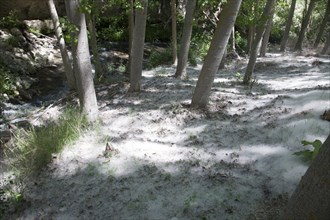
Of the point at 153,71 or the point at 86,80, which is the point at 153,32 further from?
the point at 86,80

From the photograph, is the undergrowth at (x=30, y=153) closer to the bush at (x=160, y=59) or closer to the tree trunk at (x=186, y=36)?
the tree trunk at (x=186, y=36)

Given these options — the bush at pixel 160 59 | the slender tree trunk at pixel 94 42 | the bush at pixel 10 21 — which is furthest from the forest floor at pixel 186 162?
the bush at pixel 10 21

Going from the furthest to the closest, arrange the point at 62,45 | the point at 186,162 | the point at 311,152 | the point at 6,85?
the point at 6,85, the point at 62,45, the point at 186,162, the point at 311,152

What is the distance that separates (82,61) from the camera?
18.1ft

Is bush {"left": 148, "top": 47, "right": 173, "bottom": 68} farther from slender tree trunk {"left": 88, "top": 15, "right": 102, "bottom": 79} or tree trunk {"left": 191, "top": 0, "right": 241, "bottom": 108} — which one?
tree trunk {"left": 191, "top": 0, "right": 241, "bottom": 108}

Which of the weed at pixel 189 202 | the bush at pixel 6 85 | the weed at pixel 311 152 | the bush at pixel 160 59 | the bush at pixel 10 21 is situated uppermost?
the bush at pixel 10 21

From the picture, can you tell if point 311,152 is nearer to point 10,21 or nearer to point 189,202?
point 189,202

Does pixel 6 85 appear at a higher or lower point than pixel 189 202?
lower

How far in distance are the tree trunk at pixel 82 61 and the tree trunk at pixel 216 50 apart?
2128 millimetres

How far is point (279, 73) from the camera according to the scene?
10.5 meters

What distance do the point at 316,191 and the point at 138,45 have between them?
5.71m

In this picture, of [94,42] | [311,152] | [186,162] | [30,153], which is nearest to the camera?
[311,152]

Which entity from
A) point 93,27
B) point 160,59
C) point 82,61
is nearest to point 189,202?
point 82,61

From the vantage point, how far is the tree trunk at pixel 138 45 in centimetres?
689
